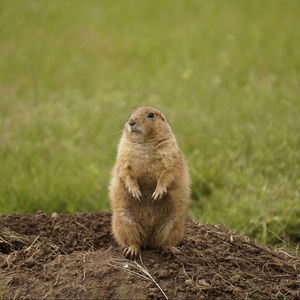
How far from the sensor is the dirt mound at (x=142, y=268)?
4.42 m

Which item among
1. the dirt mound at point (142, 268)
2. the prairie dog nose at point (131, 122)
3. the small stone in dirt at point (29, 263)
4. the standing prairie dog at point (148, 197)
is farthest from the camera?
the prairie dog nose at point (131, 122)

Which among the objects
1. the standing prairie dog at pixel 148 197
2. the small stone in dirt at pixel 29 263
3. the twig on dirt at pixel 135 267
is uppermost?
the standing prairie dog at pixel 148 197

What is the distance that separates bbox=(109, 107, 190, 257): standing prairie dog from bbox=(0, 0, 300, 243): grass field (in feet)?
5.50

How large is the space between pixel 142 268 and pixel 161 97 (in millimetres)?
5804

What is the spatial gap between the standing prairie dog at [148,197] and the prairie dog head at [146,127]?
0.03 m

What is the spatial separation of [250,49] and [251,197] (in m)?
5.47

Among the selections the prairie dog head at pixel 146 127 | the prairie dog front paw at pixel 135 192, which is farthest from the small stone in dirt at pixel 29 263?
the prairie dog head at pixel 146 127

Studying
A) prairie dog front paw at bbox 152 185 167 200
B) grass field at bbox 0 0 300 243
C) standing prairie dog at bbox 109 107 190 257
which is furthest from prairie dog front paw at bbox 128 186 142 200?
grass field at bbox 0 0 300 243

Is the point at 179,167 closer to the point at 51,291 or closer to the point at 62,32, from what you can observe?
the point at 51,291

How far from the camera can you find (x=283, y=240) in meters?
6.23

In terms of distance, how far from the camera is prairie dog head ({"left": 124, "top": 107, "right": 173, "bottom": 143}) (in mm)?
5133

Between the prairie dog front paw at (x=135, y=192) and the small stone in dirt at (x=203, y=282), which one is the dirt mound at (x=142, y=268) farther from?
the prairie dog front paw at (x=135, y=192)

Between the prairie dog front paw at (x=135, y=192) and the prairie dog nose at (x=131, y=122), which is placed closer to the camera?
the prairie dog front paw at (x=135, y=192)

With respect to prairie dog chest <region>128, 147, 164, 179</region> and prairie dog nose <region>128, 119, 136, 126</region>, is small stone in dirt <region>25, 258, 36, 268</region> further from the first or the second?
prairie dog nose <region>128, 119, 136, 126</region>
